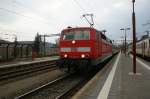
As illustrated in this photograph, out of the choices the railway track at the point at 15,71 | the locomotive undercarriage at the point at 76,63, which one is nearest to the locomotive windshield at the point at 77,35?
the locomotive undercarriage at the point at 76,63

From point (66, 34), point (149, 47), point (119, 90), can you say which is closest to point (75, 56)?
point (66, 34)

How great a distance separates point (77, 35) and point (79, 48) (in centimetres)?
93

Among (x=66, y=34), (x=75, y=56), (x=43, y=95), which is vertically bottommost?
(x=43, y=95)

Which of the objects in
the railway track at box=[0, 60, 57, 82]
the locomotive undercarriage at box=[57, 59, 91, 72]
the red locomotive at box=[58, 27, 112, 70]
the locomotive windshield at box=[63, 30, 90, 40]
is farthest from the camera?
the railway track at box=[0, 60, 57, 82]

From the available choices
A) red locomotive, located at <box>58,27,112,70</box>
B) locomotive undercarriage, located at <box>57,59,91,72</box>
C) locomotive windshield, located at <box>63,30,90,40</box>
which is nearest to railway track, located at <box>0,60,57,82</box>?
locomotive undercarriage, located at <box>57,59,91,72</box>

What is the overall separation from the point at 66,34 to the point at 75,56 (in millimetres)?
1740

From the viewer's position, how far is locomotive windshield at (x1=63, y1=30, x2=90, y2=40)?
16.7m

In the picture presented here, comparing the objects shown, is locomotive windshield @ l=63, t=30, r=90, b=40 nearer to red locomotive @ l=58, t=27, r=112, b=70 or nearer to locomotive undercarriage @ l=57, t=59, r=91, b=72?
red locomotive @ l=58, t=27, r=112, b=70

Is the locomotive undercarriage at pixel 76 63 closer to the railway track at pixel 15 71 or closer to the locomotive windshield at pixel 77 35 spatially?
the locomotive windshield at pixel 77 35

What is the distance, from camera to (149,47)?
30.4 metres

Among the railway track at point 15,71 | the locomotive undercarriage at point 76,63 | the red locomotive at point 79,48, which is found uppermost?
the red locomotive at point 79,48

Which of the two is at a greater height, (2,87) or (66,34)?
(66,34)

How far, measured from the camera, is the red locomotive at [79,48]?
16075mm

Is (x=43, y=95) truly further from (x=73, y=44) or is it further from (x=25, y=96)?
(x=73, y=44)
